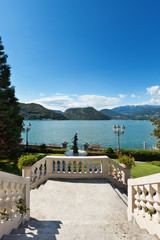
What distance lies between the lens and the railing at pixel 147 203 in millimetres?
2045

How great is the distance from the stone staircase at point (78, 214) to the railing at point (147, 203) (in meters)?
0.16

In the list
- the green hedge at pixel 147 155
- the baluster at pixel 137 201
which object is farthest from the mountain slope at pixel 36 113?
the baluster at pixel 137 201

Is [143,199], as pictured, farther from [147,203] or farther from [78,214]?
[78,214]

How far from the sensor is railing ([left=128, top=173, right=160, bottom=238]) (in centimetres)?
204

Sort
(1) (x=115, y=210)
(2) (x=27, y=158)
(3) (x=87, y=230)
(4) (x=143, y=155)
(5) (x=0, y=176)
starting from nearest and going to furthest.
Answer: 1. (5) (x=0, y=176)
2. (3) (x=87, y=230)
3. (1) (x=115, y=210)
4. (2) (x=27, y=158)
5. (4) (x=143, y=155)

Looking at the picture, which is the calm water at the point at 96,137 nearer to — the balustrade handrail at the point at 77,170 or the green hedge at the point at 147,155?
the green hedge at the point at 147,155

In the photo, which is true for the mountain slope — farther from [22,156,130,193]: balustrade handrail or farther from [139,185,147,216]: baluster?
[139,185,147,216]: baluster

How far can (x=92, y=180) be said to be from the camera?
570 centimetres

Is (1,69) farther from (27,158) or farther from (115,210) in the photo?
(115,210)

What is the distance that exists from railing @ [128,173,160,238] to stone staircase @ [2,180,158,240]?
0.16 metres

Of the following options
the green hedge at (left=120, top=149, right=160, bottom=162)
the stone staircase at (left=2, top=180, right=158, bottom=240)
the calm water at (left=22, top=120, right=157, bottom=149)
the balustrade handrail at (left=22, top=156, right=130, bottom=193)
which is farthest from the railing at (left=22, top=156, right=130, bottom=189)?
the calm water at (left=22, top=120, right=157, bottom=149)

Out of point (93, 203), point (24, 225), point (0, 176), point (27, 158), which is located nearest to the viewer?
point (0, 176)

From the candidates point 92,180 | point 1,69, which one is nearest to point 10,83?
point 1,69

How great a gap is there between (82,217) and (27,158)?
328cm
